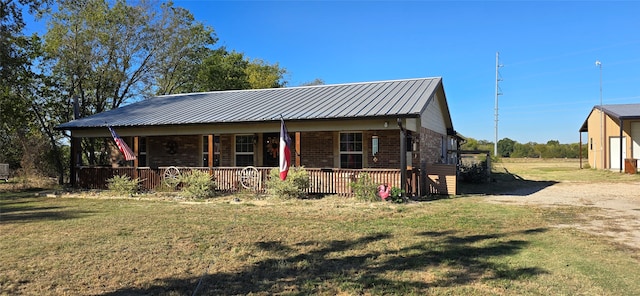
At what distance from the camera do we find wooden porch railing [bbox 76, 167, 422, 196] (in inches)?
505

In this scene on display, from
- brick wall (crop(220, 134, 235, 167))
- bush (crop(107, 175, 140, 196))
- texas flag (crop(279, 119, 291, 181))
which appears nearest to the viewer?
texas flag (crop(279, 119, 291, 181))

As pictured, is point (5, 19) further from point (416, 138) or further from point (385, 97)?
point (416, 138)

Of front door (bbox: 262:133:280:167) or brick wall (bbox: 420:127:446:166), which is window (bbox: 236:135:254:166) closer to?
front door (bbox: 262:133:280:167)

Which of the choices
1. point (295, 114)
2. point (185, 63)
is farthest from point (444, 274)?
point (185, 63)

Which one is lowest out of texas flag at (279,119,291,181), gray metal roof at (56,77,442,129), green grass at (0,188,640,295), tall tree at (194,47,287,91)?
green grass at (0,188,640,295)

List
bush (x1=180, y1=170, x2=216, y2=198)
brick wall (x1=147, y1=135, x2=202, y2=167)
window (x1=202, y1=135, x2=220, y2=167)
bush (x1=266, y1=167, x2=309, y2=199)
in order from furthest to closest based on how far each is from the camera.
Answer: brick wall (x1=147, y1=135, x2=202, y2=167)
window (x1=202, y1=135, x2=220, y2=167)
bush (x1=180, y1=170, x2=216, y2=198)
bush (x1=266, y1=167, x2=309, y2=199)

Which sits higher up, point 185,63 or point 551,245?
point 185,63

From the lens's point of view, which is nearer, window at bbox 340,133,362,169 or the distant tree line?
window at bbox 340,133,362,169

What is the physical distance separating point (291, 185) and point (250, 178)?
2.15 metres

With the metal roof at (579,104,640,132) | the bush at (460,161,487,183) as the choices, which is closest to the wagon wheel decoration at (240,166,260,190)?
the bush at (460,161,487,183)

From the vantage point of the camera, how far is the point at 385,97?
49.6ft

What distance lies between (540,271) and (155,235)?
19.5 ft

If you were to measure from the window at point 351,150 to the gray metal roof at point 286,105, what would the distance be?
1304mm

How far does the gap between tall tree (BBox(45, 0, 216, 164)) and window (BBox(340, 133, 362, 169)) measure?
13.3m
